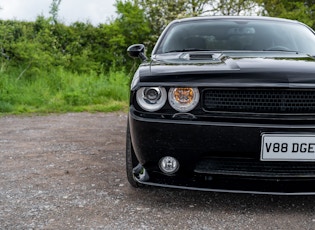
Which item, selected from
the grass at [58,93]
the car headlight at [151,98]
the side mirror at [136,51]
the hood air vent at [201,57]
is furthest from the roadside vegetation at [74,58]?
the car headlight at [151,98]

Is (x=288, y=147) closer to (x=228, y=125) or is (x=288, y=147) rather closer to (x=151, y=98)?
(x=228, y=125)

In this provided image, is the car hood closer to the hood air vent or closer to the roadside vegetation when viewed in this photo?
the hood air vent

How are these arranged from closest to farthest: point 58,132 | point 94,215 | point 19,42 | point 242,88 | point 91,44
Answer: point 242,88 → point 94,215 → point 58,132 → point 19,42 → point 91,44

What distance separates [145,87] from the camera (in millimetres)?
2436

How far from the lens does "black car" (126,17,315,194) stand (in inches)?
90.3

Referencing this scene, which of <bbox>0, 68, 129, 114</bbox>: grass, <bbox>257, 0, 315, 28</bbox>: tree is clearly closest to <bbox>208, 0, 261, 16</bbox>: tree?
<bbox>257, 0, 315, 28</bbox>: tree

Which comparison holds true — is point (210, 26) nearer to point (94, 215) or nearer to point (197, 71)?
point (197, 71)

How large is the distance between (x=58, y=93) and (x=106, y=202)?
5896 millimetres

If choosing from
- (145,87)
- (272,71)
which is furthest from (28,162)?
(272,71)

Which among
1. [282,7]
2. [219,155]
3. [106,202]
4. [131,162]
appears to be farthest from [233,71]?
[282,7]

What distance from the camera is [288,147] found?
2.28 m

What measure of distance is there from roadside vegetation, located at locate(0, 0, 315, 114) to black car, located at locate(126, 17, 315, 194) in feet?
16.9

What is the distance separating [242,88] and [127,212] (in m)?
1.00

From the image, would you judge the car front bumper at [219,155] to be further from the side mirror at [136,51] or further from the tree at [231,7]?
the tree at [231,7]
